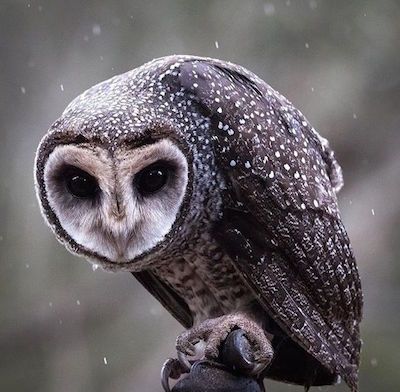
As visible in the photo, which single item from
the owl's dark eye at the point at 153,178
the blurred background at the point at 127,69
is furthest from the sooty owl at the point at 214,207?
the blurred background at the point at 127,69

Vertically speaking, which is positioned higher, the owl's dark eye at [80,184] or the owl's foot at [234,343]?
the owl's dark eye at [80,184]

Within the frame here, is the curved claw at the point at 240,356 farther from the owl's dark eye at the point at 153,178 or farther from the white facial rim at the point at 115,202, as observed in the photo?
the owl's dark eye at the point at 153,178

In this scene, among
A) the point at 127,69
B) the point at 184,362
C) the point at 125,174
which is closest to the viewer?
the point at 125,174

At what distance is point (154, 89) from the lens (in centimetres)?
296

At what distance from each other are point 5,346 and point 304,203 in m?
3.75

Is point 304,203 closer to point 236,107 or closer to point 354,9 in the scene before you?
point 236,107

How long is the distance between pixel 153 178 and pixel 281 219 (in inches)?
17.1

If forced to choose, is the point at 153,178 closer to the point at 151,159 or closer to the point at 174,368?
the point at 151,159

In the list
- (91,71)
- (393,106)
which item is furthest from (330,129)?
(91,71)

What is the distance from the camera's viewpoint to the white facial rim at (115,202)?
8.96 feet

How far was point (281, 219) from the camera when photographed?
10.1ft

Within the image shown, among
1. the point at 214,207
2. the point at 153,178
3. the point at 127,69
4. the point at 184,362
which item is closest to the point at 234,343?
the point at 184,362

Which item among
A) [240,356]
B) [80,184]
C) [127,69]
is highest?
[127,69]

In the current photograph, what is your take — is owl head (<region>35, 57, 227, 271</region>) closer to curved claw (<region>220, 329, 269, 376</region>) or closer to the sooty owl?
the sooty owl
